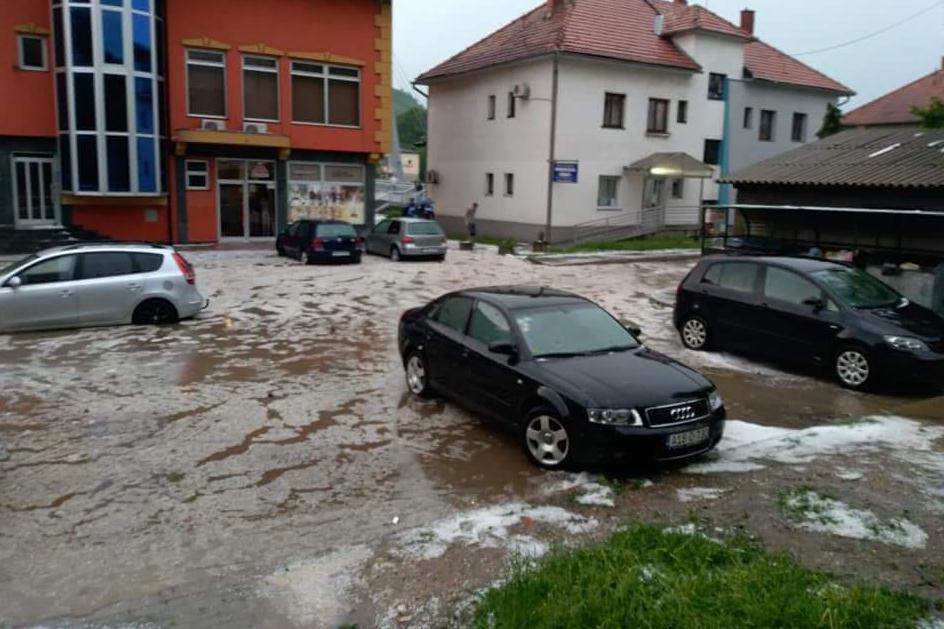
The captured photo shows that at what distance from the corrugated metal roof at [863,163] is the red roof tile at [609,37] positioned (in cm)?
1229

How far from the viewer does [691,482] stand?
6.91m

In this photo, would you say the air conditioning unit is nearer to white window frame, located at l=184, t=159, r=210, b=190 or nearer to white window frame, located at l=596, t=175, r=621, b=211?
white window frame, located at l=184, t=159, r=210, b=190

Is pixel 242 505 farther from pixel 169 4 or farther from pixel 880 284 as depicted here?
pixel 169 4

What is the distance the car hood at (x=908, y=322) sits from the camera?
10297 mm

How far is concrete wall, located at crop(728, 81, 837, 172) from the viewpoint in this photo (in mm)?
35781

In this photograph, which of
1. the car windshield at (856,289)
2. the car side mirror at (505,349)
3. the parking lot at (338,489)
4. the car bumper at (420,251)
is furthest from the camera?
the car bumper at (420,251)

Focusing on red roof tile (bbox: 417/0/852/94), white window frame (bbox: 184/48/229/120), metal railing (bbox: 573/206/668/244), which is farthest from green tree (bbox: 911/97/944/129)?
white window frame (bbox: 184/48/229/120)

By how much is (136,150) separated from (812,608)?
2408cm

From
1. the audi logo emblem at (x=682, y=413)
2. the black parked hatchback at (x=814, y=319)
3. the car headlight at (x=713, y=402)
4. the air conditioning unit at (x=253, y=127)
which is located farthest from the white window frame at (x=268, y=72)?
the audi logo emblem at (x=682, y=413)

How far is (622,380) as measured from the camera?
286 inches

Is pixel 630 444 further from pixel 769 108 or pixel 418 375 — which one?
pixel 769 108

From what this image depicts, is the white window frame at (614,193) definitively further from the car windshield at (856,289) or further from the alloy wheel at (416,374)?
the alloy wheel at (416,374)

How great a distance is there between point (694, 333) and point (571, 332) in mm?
5319

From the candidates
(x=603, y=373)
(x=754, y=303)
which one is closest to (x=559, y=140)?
(x=754, y=303)
